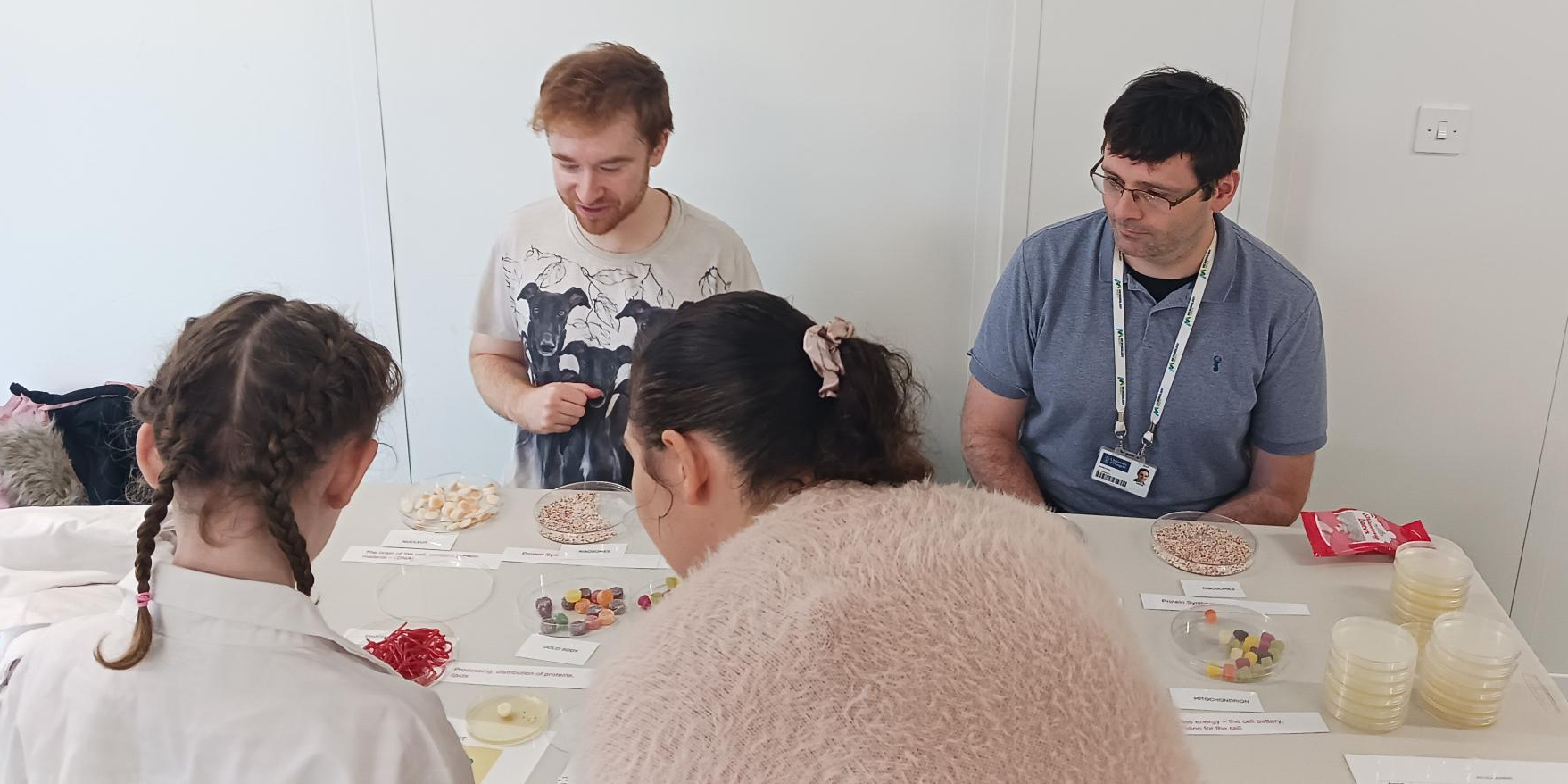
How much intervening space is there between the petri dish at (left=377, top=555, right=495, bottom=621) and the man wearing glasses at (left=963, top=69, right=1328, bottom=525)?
1.09 meters

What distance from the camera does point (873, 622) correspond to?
0.77 meters

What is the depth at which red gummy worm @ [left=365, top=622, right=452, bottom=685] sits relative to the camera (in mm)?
1457

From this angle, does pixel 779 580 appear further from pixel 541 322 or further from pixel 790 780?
pixel 541 322

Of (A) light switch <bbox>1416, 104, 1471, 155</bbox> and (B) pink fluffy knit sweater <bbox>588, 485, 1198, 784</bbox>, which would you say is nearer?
(B) pink fluffy knit sweater <bbox>588, 485, 1198, 784</bbox>

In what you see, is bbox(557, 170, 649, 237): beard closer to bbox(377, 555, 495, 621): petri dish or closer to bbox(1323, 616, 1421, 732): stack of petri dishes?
bbox(377, 555, 495, 621): petri dish

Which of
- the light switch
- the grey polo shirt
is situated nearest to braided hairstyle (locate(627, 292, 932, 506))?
the grey polo shirt

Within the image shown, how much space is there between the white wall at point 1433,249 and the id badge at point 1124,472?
775 millimetres

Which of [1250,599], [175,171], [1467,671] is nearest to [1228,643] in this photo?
[1250,599]

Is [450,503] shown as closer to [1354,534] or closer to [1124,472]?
[1124,472]

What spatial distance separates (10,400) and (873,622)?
2.78 m

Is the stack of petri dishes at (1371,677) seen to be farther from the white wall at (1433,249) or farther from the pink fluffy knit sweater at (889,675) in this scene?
the white wall at (1433,249)

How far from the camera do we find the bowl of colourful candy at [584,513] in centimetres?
184

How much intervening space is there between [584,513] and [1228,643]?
1059 millimetres

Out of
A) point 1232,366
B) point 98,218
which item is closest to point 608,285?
point 1232,366
